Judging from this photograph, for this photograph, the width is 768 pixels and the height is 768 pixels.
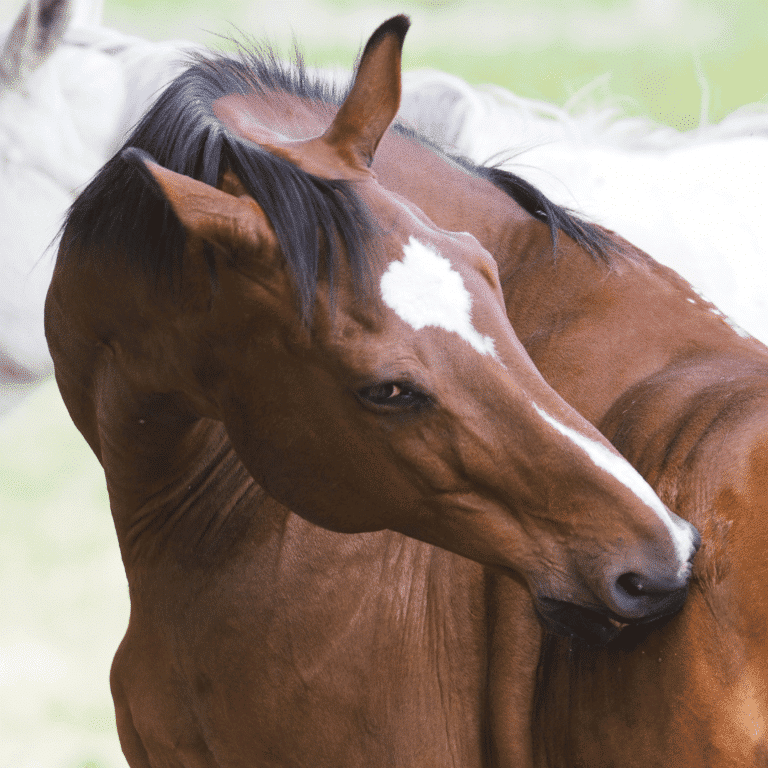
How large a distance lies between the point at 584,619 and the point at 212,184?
0.43 m

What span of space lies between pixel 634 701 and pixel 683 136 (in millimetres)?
1679

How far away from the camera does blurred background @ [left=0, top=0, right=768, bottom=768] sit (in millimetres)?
1962

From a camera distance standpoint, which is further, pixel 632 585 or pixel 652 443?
pixel 652 443

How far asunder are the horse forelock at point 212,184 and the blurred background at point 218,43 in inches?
51.3

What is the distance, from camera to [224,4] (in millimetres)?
2141

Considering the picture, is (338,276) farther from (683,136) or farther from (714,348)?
(683,136)

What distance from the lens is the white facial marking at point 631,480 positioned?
0.60m

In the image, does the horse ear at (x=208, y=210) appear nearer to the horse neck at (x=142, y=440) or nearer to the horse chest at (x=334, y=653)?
the horse neck at (x=142, y=440)

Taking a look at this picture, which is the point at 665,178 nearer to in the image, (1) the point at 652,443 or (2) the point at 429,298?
(1) the point at 652,443

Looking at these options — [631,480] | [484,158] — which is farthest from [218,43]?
[631,480]

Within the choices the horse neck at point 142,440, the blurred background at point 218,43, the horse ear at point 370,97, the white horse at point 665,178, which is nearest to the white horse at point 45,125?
the blurred background at point 218,43

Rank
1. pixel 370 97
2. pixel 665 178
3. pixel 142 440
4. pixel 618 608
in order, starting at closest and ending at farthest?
pixel 618 608
pixel 370 97
pixel 142 440
pixel 665 178

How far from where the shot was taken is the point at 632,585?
0.61 metres

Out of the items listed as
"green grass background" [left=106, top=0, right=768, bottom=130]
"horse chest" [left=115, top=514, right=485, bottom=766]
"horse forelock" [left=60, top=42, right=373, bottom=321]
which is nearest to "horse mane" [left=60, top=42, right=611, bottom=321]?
"horse forelock" [left=60, top=42, right=373, bottom=321]
